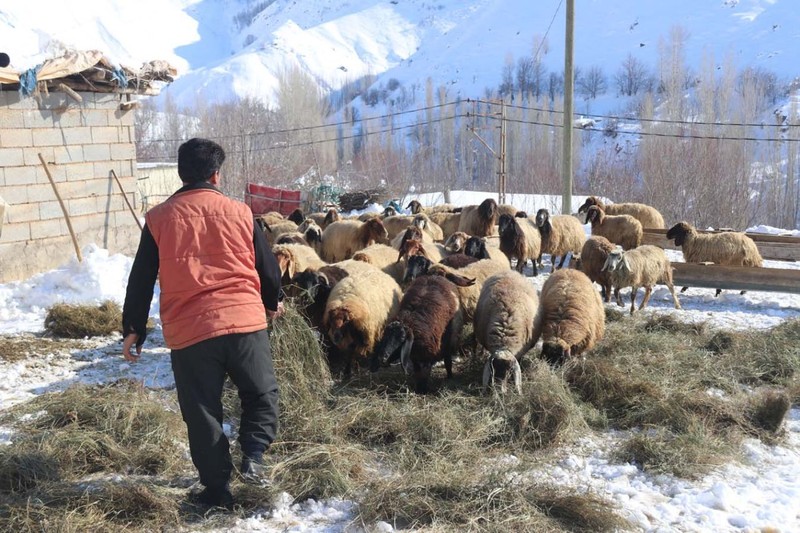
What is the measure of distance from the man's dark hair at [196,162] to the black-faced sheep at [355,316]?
2.86 metres

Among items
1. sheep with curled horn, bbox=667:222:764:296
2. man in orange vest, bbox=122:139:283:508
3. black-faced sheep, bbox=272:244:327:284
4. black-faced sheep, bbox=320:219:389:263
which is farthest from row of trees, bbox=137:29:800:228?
man in orange vest, bbox=122:139:283:508

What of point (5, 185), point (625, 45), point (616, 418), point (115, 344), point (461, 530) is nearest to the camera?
point (461, 530)

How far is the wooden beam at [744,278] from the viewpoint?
11531 millimetres

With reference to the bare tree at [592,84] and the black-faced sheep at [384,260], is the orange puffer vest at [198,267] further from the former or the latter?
the bare tree at [592,84]

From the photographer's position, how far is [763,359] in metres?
7.82

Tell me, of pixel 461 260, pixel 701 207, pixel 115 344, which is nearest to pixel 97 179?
pixel 115 344

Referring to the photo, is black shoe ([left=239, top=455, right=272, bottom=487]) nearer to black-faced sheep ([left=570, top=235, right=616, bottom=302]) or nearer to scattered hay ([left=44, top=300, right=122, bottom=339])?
scattered hay ([left=44, top=300, right=122, bottom=339])

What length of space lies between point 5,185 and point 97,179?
177 cm

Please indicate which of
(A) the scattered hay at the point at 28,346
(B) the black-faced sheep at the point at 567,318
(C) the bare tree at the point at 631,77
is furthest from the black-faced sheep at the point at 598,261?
(C) the bare tree at the point at 631,77

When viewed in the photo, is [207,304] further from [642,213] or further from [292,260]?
[642,213]

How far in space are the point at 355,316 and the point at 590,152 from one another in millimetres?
65903

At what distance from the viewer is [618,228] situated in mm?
15203

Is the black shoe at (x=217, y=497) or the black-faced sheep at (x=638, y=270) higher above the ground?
the black-faced sheep at (x=638, y=270)

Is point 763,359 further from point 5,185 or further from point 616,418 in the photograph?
point 5,185
